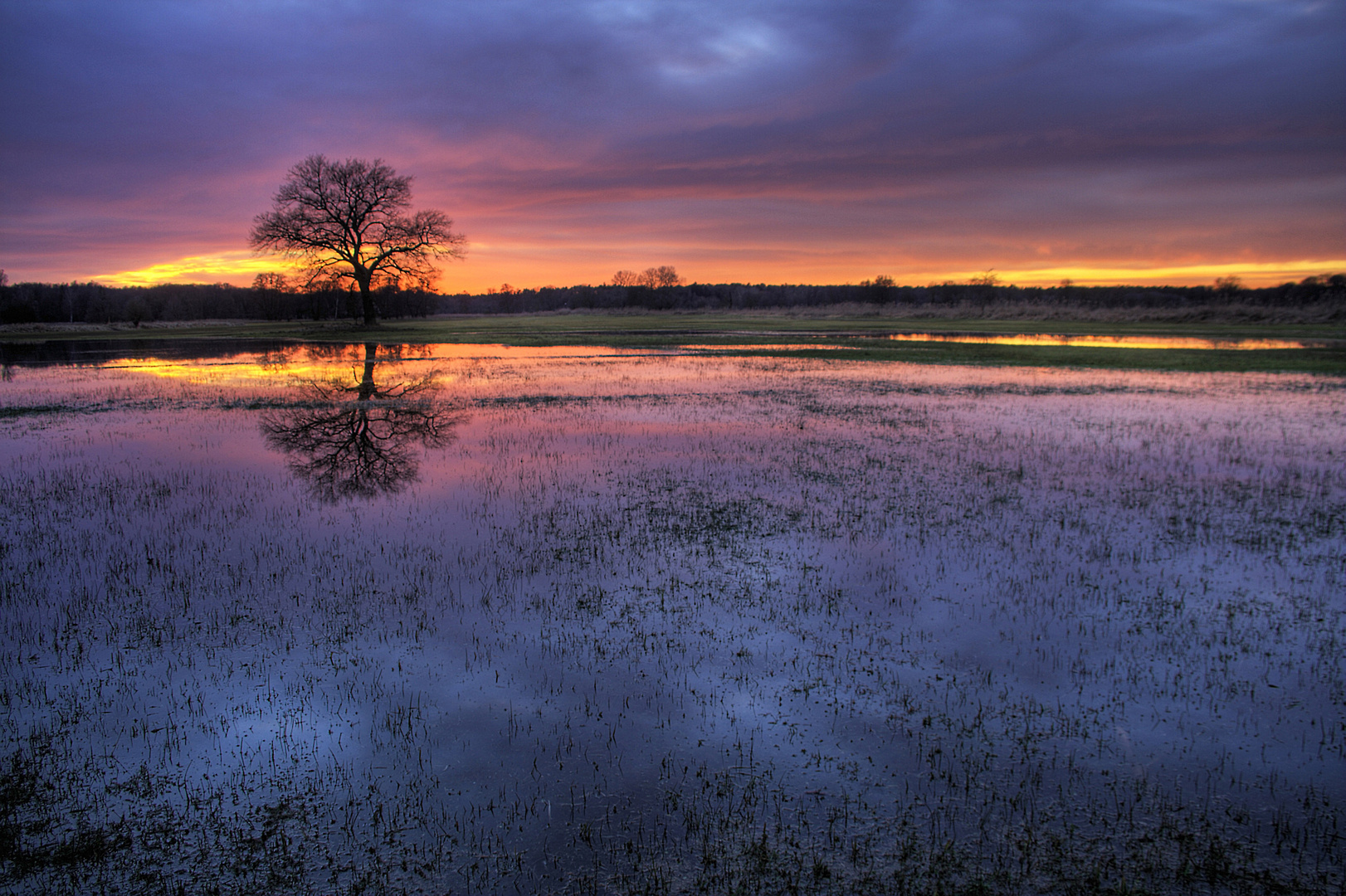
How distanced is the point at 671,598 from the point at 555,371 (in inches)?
1063

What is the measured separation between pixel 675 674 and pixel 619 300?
16838 cm

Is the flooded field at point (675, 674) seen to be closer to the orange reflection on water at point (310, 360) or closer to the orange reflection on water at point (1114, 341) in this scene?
the orange reflection on water at point (310, 360)

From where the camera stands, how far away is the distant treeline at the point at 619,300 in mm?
78125

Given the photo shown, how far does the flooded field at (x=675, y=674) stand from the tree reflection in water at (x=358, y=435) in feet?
0.85

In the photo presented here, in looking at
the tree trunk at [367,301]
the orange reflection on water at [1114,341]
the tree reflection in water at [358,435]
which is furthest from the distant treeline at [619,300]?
the tree reflection in water at [358,435]

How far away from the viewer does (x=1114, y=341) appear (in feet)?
176

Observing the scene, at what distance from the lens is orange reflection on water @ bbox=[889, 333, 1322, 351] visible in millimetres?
46688

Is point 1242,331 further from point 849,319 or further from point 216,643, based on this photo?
point 216,643

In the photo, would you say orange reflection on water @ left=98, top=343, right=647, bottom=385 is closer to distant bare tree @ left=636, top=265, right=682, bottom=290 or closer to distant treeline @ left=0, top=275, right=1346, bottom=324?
distant treeline @ left=0, top=275, right=1346, bottom=324

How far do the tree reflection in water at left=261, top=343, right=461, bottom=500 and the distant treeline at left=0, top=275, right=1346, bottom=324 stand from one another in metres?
45.3

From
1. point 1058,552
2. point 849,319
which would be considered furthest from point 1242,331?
point 1058,552

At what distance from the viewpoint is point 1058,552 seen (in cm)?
995

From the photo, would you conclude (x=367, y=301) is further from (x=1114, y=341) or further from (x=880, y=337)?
(x=1114, y=341)

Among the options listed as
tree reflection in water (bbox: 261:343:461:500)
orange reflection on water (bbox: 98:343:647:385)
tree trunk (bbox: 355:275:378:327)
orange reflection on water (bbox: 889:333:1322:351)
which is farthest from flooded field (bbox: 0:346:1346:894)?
tree trunk (bbox: 355:275:378:327)
